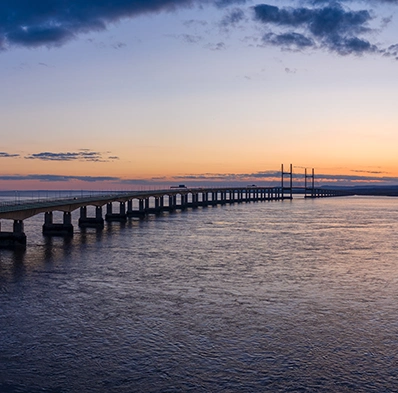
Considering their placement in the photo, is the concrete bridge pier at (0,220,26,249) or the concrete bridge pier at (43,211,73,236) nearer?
the concrete bridge pier at (0,220,26,249)

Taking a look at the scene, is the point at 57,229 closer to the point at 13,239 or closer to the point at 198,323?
the point at 13,239

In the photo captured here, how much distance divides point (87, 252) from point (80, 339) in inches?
1317

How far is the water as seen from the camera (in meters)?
20.2

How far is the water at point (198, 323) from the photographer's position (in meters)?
20.2

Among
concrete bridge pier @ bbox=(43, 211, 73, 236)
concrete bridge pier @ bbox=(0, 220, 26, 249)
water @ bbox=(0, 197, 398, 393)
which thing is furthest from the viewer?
concrete bridge pier @ bbox=(43, 211, 73, 236)

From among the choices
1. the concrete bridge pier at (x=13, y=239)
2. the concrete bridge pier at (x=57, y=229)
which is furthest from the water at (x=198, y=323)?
the concrete bridge pier at (x=57, y=229)

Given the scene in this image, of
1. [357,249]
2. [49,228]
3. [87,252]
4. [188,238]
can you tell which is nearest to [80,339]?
[87,252]

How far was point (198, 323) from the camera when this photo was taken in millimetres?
27312

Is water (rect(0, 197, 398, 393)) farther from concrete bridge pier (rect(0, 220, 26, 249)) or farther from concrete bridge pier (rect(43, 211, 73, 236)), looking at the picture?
concrete bridge pier (rect(43, 211, 73, 236))

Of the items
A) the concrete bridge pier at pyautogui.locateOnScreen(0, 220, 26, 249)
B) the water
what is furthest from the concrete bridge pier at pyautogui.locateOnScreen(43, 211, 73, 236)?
the water

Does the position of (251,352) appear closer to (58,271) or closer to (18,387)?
(18,387)

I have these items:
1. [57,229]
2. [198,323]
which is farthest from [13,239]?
[198,323]

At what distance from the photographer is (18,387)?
→ 19141 millimetres

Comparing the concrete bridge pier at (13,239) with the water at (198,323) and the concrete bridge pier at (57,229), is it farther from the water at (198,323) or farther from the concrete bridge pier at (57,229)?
the concrete bridge pier at (57,229)
